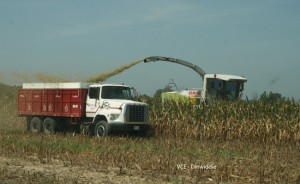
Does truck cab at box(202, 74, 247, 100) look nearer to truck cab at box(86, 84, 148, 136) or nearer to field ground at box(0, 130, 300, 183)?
truck cab at box(86, 84, 148, 136)

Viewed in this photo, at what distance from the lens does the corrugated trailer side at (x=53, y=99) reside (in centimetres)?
2055

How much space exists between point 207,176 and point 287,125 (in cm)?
1101

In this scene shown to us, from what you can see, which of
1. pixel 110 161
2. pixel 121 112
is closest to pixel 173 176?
pixel 110 161

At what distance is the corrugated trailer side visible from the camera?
67.4 feet

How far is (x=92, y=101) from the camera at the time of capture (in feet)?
66.1

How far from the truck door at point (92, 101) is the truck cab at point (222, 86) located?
5.28 meters

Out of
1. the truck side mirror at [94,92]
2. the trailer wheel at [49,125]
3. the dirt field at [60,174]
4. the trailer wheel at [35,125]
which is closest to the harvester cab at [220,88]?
the truck side mirror at [94,92]

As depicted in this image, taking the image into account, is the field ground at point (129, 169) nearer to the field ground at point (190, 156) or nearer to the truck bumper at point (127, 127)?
the field ground at point (190, 156)

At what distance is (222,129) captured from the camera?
2022 cm

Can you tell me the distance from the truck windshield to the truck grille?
0.83 m

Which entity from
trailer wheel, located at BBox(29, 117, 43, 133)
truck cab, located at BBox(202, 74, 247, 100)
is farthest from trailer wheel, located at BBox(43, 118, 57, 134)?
truck cab, located at BBox(202, 74, 247, 100)

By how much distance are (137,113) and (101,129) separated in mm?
1576

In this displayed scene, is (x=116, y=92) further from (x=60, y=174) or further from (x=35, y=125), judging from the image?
(x=60, y=174)

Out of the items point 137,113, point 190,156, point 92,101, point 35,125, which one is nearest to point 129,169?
point 190,156
